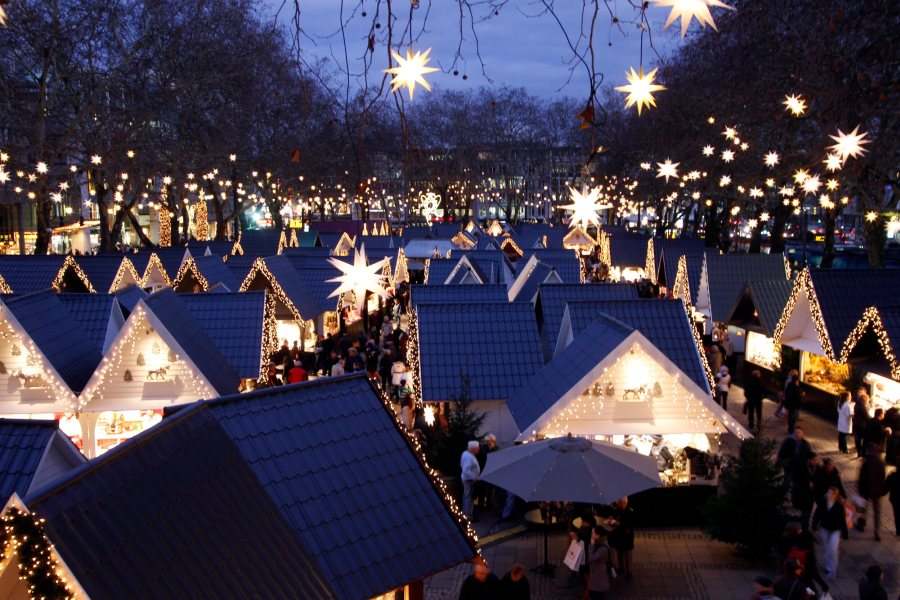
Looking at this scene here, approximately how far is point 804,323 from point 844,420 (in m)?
3.25

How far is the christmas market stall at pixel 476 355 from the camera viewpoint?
13883 mm

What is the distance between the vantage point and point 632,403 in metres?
12.0

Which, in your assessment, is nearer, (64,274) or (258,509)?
(258,509)

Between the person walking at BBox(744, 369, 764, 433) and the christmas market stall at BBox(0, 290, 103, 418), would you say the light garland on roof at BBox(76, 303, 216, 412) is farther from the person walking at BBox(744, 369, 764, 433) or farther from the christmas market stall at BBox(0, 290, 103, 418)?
the person walking at BBox(744, 369, 764, 433)

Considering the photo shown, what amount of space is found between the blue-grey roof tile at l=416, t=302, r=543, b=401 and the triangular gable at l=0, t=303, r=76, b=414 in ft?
17.4

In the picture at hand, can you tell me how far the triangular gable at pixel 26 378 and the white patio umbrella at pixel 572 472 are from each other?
6342 mm

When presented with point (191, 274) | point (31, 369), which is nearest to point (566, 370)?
point (31, 369)

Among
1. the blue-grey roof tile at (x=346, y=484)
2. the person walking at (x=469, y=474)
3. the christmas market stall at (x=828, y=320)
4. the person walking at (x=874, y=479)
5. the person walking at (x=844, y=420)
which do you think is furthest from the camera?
the christmas market stall at (x=828, y=320)

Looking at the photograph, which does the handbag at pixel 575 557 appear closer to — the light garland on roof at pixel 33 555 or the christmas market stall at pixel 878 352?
the light garland on roof at pixel 33 555

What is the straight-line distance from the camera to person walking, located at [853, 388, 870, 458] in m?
14.6

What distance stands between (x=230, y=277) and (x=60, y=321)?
1014 centimetres

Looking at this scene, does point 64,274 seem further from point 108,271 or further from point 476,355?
point 476,355

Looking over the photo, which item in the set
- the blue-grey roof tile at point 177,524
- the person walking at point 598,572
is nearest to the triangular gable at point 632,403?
the person walking at point 598,572

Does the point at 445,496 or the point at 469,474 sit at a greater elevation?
the point at 445,496
